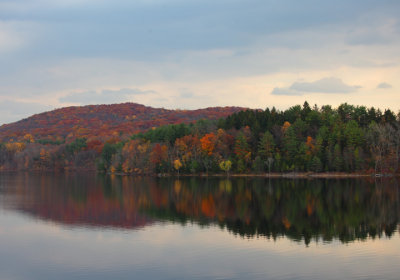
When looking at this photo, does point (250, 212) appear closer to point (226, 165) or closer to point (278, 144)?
point (226, 165)

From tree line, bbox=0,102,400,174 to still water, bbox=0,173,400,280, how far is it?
49803mm

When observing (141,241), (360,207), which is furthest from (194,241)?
(360,207)

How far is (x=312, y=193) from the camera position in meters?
55.7

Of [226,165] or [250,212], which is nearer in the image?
[250,212]

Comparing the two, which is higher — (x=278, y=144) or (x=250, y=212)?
(x=278, y=144)

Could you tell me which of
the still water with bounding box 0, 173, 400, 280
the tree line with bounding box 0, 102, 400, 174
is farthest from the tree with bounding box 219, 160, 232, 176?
the still water with bounding box 0, 173, 400, 280

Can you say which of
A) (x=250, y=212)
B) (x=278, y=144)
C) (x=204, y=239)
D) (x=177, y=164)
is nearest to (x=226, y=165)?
(x=177, y=164)

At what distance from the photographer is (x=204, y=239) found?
28.5m

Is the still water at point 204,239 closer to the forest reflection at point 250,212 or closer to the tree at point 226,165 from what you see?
the forest reflection at point 250,212

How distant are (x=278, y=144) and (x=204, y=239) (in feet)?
255

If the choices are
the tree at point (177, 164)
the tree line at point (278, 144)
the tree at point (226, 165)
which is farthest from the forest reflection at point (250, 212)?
the tree at point (177, 164)

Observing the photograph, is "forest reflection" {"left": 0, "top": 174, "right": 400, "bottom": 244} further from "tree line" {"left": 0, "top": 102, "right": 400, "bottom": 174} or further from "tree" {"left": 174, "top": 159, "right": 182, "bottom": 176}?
"tree" {"left": 174, "top": 159, "right": 182, "bottom": 176}

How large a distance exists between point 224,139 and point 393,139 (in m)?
37.2

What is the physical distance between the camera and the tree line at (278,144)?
95.2 metres
